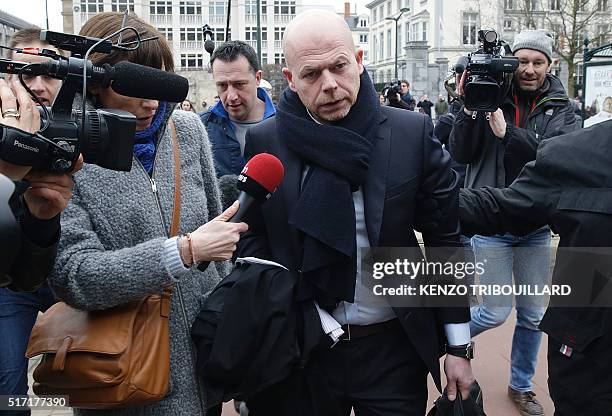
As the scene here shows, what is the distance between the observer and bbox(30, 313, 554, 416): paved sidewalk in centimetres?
396

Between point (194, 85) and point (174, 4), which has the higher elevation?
point (174, 4)

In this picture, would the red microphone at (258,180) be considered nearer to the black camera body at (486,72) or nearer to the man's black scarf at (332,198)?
the man's black scarf at (332,198)

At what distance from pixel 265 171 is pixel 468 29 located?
5416cm

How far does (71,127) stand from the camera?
159cm

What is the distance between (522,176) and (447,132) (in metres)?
2.66

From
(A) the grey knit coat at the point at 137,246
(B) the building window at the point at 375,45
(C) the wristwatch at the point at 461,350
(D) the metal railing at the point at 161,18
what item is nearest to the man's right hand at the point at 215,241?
(A) the grey knit coat at the point at 137,246

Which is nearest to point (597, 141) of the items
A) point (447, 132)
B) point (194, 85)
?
point (447, 132)

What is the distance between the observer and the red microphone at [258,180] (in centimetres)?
212

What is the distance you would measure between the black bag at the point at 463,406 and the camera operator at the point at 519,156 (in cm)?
166

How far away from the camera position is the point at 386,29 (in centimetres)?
6950

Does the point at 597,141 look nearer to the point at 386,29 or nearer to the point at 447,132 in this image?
the point at 447,132

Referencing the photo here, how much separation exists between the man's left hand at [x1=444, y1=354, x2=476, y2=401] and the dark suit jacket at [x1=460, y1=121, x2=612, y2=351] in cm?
33

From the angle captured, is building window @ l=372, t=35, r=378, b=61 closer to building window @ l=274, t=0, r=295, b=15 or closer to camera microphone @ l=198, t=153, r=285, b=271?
building window @ l=274, t=0, r=295, b=15

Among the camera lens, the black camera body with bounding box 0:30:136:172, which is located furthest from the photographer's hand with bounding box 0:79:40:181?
the camera lens
